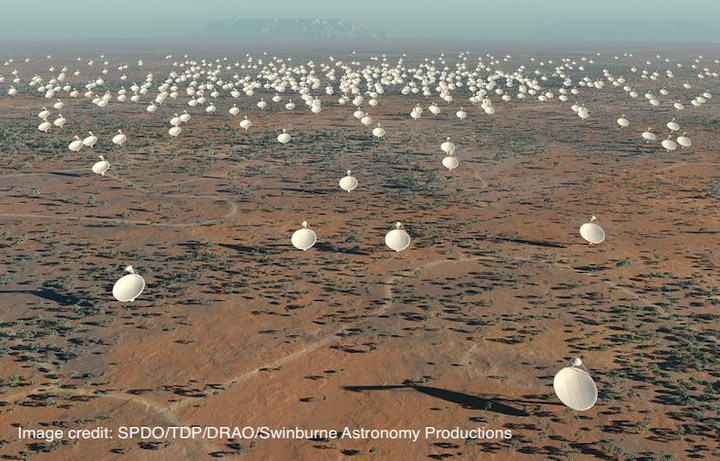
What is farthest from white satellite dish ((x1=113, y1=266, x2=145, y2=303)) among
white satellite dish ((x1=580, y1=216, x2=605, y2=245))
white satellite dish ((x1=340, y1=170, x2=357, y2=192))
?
white satellite dish ((x1=580, y1=216, x2=605, y2=245))

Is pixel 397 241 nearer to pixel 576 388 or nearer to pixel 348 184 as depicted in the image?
pixel 348 184

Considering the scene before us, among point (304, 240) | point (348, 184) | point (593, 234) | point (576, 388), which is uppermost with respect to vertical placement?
point (348, 184)

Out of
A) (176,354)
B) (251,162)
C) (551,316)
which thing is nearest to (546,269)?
(551,316)

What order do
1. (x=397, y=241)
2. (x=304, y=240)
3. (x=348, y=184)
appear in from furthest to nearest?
(x=348, y=184) → (x=304, y=240) → (x=397, y=241)

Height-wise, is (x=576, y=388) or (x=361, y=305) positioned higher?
(x=361, y=305)

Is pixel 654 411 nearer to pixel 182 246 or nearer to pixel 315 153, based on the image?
pixel 182 246

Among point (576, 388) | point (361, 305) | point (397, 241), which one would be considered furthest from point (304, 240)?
point (576, 388)
